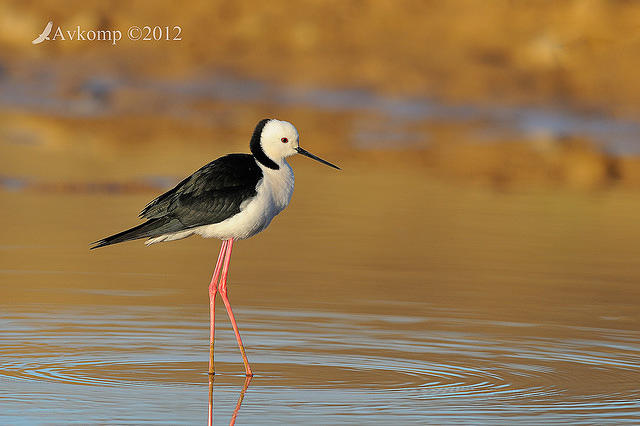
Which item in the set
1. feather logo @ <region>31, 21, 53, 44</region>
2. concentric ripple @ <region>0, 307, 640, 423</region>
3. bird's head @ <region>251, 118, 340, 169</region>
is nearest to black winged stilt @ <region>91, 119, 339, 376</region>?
bird's head @ <region>251, 118, 340, 169</region>

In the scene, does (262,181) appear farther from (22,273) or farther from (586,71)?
(586,71)

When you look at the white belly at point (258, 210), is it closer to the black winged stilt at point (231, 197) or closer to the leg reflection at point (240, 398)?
the black winged stilt at point (231, 197)

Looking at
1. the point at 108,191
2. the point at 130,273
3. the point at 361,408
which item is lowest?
the point at 361,408

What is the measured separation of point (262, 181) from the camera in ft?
21.4

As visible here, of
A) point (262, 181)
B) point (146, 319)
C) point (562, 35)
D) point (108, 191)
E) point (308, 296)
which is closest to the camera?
point (262, 181)

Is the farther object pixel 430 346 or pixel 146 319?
pixel 146 319

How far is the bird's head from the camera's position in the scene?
6629mm

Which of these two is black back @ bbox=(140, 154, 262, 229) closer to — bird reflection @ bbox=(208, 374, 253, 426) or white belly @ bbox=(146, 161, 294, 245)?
white belly @ bbox=(146, 161, 294, 245)

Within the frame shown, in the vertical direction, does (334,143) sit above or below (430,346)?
above

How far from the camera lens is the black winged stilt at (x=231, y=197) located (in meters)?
6.47

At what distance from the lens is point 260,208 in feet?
21.2

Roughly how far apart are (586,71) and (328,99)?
3789 millimetres

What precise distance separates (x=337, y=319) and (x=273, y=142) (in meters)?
1.17

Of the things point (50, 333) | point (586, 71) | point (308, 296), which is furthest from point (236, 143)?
point (50, 333)
